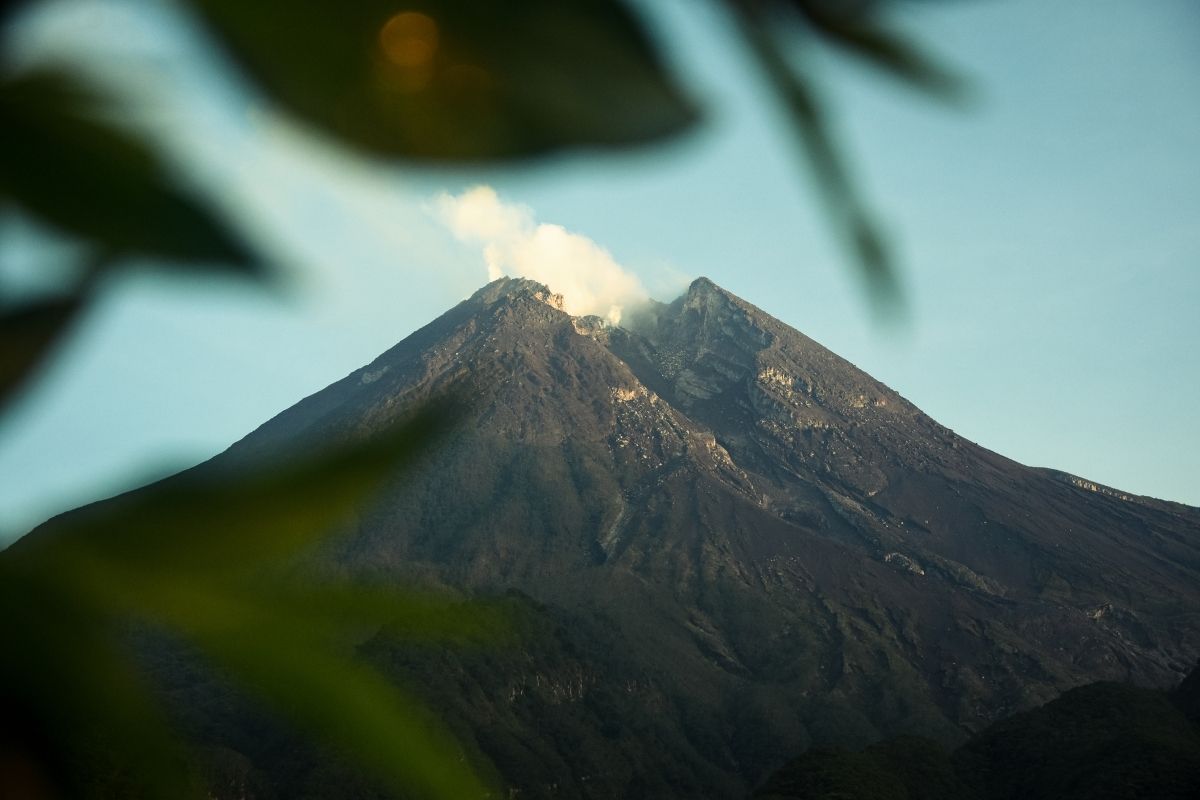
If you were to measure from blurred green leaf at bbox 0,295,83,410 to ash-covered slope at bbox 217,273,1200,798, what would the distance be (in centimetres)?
5570

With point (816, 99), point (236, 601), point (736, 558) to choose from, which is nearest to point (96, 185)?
point (236, 601)

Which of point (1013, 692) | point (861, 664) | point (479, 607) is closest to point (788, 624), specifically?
point (861, 664)

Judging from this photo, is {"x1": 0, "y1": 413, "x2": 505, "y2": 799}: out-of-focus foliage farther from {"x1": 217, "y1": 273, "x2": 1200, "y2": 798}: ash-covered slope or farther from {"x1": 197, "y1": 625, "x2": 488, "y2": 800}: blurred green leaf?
{"x1": 217, "y1": 273, "x2": 1200, "y2": 798}: ash-covered slope

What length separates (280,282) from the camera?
0.26m

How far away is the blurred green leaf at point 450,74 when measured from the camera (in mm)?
247

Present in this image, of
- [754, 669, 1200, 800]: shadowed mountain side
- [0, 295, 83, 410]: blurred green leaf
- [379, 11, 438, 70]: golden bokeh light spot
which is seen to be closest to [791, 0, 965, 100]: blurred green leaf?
[379, 11, 438, 70]: golden bokeh light spot

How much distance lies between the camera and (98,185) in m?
0.26

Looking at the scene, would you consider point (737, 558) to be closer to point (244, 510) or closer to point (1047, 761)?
point (1047, 761)

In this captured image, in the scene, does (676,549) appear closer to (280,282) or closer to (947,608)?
Answer: (947,608)

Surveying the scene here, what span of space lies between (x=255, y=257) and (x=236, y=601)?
0.32ft

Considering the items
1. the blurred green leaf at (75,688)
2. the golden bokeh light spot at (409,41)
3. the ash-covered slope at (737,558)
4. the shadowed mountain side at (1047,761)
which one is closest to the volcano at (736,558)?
the ash-covered slope at (737,558)

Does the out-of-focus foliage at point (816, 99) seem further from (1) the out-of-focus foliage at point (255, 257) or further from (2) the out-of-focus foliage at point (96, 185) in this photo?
(2) the out-of-focus foliage at point (96, 185)

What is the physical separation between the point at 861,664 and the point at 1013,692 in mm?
12323

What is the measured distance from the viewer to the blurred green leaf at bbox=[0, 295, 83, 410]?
0.30 meters
